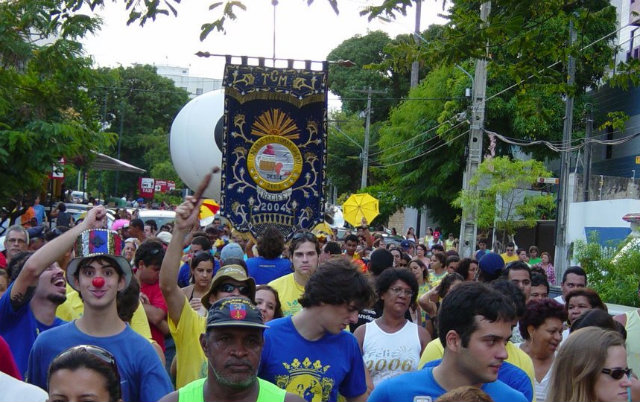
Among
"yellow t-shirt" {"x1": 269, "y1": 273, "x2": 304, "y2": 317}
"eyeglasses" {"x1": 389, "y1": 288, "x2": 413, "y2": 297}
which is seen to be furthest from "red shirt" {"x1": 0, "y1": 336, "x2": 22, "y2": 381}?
"yellow t-shirt" {"x1": 269, "y1": 273, "x2": 304, "y2": 317}

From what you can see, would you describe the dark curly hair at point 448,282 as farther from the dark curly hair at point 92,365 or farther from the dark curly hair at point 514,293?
the dark curly hair at point 92,365

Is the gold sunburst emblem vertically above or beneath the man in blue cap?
above

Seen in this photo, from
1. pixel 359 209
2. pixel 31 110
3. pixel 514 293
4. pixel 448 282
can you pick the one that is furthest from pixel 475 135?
pixel 514 293

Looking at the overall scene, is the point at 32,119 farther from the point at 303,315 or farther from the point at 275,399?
the point at 275,399

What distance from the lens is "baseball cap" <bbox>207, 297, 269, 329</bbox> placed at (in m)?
3.78

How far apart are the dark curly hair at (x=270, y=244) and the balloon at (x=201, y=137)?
37.7ft

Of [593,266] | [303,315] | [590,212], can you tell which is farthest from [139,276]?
[590,212]

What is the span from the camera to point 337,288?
505 centimetres

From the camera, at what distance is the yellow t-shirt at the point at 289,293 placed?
7.58 m

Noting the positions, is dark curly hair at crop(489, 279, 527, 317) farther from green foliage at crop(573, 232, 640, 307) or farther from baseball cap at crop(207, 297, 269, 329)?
green foliage at crop(573, 232, 640, 307)

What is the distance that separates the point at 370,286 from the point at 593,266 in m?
10.7

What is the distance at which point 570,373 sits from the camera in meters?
4.29

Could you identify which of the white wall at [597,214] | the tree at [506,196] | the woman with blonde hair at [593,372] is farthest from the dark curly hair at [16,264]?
the tree at [506,196]

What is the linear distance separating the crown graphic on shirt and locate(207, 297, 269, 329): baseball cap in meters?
1.11
